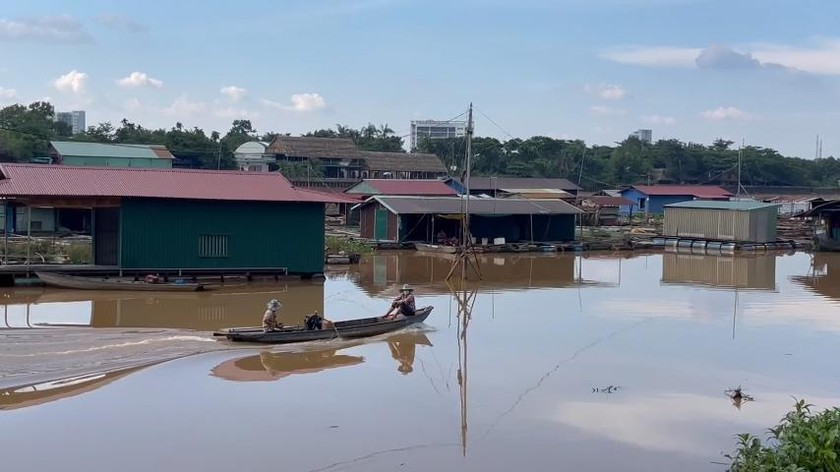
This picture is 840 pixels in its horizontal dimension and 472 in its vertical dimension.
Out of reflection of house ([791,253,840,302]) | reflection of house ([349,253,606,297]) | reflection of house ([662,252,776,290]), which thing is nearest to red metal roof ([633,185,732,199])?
reflection of house ([662,252,776,290])

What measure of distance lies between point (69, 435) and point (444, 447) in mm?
4321

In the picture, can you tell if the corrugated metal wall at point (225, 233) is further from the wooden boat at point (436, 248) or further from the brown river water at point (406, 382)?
the wooden boat at point (436, 248)

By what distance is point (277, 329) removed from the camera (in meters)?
14.8

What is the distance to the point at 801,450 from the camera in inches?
285

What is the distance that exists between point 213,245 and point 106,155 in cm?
2318

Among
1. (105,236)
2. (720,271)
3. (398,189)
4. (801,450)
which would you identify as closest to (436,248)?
(720,271)

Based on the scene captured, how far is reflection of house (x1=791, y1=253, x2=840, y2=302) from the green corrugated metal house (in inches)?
1219

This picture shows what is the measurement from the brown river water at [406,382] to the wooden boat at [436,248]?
39.0 ft

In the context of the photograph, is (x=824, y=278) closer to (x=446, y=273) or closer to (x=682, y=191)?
(x=446, y=273)

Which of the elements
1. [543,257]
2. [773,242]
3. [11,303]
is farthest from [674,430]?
[773,242]

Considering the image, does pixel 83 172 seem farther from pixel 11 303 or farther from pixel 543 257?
pixel 543 257

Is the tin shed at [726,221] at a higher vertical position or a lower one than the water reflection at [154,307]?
higher

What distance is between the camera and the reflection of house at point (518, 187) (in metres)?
52.1

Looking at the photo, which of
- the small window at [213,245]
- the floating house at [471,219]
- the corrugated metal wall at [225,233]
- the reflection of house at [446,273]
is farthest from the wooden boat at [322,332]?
the floating house at [471,219]
